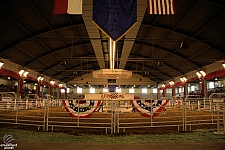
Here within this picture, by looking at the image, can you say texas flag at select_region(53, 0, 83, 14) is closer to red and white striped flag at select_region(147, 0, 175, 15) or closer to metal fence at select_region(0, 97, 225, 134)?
red and white striped flag at select_region(147, 0, 175, 15)

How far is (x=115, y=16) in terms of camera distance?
5.61 metres

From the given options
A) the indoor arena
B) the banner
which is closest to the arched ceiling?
the indoor arena

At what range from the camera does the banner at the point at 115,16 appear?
219 inches

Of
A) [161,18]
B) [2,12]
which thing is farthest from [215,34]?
Answer: [2,12]

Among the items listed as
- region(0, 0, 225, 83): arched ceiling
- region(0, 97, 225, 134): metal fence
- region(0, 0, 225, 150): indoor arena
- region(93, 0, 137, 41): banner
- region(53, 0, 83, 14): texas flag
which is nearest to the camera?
region(0, 0, 225, 150): indoor arena

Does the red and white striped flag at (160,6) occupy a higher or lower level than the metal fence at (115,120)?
higher

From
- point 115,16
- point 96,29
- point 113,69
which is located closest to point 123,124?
point 115,16

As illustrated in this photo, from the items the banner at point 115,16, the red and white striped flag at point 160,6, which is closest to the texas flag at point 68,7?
the banner at point 115,16

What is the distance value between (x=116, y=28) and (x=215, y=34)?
8.50m

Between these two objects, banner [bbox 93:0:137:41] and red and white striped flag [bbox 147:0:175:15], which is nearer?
red and white striped flag [bbox 147:0:175:15]

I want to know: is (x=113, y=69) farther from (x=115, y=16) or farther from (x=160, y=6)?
(x=160, y=6)

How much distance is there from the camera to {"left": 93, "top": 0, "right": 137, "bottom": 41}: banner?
557cm

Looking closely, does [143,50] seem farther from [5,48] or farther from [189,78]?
[5,48]

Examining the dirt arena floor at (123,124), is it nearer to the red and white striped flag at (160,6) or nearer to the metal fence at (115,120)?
the metal fence at (115,120)
